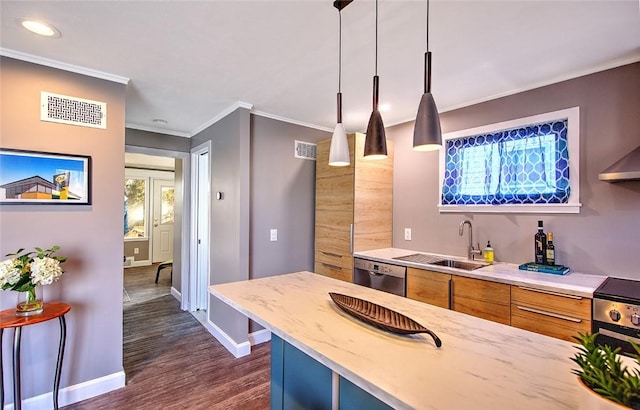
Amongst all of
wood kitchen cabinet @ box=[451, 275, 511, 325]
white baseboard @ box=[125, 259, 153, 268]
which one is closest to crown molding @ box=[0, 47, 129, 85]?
wood kitchen cabinet @ box=[451, 275, 511, 325]

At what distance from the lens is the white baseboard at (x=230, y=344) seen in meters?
→ 2.90

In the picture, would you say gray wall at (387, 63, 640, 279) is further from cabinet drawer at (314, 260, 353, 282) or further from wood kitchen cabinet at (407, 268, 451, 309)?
cabinet drawer at (314, 260, 353, 282)

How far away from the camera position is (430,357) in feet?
3.10

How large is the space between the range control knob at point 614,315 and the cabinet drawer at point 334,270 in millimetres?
1933

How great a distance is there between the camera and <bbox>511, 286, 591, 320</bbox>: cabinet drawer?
1750 millimetres

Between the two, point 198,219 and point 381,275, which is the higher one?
point 198,219

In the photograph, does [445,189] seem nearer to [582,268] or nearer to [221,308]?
[582,268]

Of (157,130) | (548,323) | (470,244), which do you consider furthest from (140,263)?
(548,323)

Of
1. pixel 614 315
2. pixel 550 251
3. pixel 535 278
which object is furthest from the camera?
pixel 550 251

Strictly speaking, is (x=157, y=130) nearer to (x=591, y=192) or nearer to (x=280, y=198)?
(x=280, y=198)

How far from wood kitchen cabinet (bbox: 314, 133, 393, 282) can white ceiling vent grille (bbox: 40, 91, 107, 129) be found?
2139 millimetres

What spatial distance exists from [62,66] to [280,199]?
7.02ft

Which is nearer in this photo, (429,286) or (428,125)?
(428,125)

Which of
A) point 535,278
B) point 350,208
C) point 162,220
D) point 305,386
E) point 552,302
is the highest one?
point 350,208
